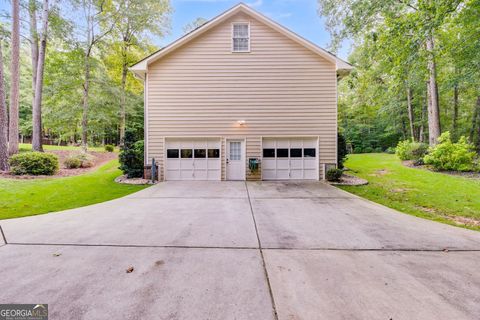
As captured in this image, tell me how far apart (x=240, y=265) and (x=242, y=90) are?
26.7 feet

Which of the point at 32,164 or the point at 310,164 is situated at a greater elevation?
the point at 32,164

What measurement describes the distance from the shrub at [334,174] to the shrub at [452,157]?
4.66 m

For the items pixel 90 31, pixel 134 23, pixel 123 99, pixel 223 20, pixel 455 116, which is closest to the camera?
pixel 223 20

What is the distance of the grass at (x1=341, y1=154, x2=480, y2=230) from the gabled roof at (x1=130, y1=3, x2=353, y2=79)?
508 cm

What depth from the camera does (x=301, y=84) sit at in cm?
948

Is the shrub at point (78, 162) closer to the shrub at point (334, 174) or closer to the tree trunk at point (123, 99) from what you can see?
the tree trunk at point (123, 99)

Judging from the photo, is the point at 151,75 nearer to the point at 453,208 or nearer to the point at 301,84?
the point at 301,84

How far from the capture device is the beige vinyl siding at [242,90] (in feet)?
31.0

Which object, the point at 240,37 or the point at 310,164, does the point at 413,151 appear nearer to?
the point at 310,164

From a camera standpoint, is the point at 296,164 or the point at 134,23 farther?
the point at 134,23

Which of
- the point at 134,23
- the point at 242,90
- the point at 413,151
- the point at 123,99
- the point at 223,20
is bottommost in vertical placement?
the point at 413,151

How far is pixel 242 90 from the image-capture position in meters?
9.54

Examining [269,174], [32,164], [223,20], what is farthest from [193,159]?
[32,164]

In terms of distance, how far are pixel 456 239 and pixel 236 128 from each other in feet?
24.8
